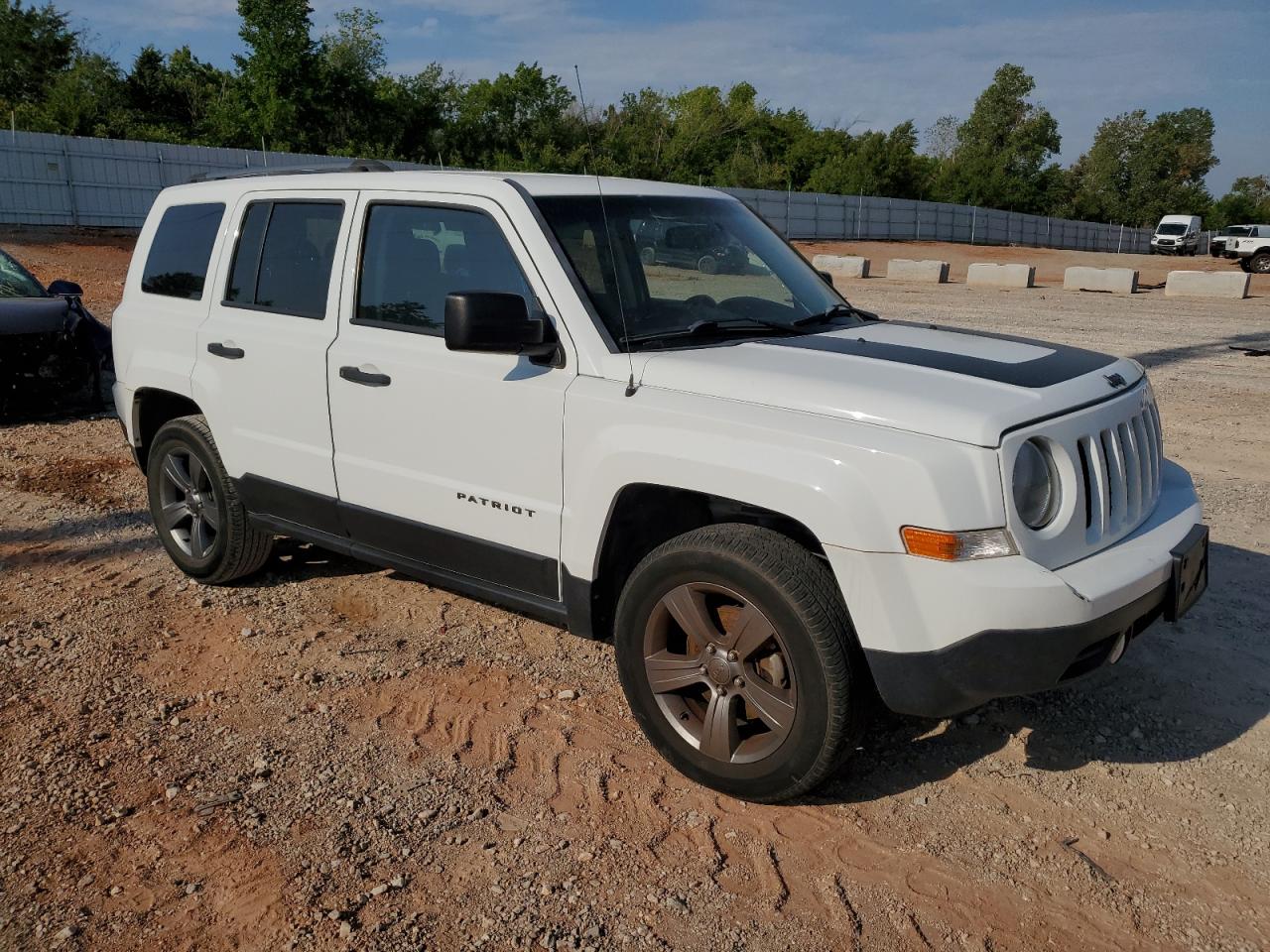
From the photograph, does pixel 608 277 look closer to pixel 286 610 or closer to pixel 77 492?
pixel 286 610

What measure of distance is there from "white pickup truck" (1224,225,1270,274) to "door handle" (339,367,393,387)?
39.6 metres

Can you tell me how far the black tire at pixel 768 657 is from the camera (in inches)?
126

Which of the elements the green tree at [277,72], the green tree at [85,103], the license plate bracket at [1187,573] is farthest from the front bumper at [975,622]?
the green tree at [277,72]

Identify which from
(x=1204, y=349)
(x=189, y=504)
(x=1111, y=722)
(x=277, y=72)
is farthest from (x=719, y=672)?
(x=277, y=72)

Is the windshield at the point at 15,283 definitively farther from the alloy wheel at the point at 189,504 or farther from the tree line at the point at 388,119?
the tree line at the point at 388,119

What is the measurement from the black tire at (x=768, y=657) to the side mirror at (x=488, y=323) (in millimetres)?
860

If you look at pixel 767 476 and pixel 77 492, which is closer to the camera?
pixel 767 476

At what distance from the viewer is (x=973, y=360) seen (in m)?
3.71

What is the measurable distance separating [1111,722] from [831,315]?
192 centimetres

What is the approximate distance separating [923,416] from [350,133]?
46682 mm

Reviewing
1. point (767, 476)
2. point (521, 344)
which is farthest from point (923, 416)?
point (521, 344)

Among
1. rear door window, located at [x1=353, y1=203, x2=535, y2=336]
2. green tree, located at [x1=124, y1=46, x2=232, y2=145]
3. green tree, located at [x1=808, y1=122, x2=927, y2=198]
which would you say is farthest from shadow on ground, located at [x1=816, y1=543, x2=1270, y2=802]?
green tree, located at [x1=808, y1=122, x2=927, y2=198]

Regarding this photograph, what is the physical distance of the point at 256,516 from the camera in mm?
5129

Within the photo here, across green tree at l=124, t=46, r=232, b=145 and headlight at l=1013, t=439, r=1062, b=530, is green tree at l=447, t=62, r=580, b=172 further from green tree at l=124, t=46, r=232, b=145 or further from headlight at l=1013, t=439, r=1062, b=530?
headlight at l=1013, t=439, r=1062, b=530
